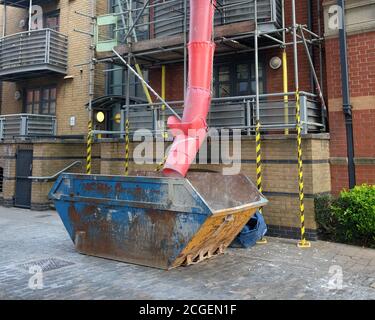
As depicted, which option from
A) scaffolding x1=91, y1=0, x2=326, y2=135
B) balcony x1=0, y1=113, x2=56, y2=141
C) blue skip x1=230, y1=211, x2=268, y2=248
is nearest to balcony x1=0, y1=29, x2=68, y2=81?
balcony x1=0, y1=113, x2=56, y2=141

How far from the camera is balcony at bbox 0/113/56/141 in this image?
49.0 ft

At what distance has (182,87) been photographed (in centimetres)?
1267

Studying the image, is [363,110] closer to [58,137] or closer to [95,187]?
[95,187]

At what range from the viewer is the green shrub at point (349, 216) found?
26.0ft

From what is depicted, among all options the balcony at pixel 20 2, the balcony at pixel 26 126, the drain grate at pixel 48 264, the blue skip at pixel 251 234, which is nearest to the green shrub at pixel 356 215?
the blue skip at pixel 251 234

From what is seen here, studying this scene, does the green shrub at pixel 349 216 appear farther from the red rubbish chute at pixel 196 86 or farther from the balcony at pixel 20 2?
the balcony at pixel 20 2

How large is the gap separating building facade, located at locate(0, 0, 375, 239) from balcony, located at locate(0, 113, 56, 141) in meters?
0.04

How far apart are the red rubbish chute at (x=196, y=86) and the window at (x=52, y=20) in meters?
10.4

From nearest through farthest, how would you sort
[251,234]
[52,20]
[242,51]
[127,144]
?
[251,234], [127,144], [242,51], [52,20]

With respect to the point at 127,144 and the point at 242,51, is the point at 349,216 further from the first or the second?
the point at 127,144

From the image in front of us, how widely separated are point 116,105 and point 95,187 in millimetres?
8422

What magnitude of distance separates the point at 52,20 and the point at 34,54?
2447 mm

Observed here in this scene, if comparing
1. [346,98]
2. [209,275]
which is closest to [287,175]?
[346,98]

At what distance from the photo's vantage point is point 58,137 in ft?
47.8
